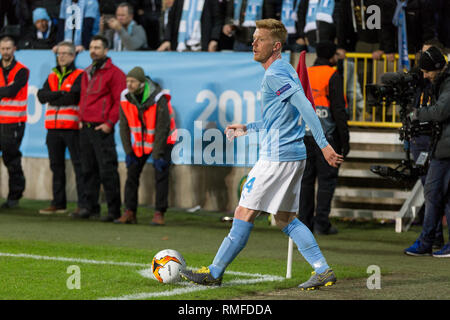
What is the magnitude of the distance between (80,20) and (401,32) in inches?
207

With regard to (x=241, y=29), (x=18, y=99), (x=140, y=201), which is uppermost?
(x=241, y=29)

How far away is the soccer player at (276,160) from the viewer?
7.02 metres

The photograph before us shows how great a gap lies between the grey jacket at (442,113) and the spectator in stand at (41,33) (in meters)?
7.78

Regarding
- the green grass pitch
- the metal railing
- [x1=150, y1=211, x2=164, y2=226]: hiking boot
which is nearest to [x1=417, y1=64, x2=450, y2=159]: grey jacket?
the green grass pitch

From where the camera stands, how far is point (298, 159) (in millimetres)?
7086

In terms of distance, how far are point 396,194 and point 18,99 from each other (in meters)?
5.58

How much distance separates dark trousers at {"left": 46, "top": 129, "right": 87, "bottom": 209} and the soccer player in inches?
249

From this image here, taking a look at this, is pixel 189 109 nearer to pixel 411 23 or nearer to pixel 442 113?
pixel 411 23

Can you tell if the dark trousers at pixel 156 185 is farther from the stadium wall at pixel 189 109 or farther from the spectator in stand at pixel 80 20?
the spectator in stand at pixel 80 20

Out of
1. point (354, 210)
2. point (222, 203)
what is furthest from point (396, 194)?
point (222, 203)

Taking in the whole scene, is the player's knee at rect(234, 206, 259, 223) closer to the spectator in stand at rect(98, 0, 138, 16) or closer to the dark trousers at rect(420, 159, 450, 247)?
the dark trousers at rect(420, 159, 450, 247)

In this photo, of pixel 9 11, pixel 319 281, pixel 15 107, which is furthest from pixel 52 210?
pixel 319 281

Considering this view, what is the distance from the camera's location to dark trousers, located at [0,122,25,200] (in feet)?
46.3
